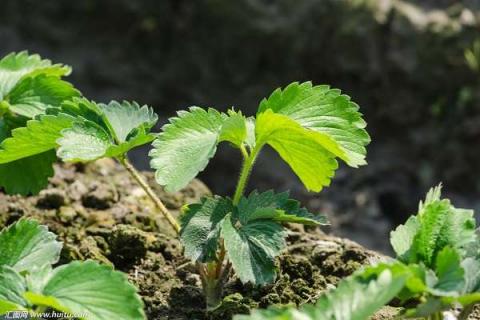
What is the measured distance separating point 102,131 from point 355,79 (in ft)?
8.76

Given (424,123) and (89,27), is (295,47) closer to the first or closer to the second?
(424,123)

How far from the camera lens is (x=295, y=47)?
13.2ft

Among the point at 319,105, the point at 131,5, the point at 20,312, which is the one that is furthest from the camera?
the point at 131,5

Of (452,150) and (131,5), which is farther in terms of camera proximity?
(131,5)

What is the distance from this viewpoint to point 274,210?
4.73ft

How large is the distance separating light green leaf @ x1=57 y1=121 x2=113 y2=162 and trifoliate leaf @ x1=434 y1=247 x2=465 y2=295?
60 centimetres

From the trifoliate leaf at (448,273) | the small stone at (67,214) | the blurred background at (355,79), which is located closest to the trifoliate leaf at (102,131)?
the small stone at (67,214)

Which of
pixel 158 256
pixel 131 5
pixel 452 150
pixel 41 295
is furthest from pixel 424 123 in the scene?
pixel 41 295

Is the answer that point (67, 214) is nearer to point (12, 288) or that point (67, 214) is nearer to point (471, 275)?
point (12, 288)

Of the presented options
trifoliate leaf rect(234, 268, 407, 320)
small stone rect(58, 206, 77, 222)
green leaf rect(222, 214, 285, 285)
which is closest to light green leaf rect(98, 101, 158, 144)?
green leaf rect(222, 214, 285, 285)

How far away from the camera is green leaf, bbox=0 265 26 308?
4.20 ft

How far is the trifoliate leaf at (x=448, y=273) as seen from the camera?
122 centimetres

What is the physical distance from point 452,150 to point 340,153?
2.67 m

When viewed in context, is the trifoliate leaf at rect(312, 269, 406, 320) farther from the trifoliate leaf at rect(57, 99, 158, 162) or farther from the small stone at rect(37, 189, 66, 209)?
the small stone at rect(37, 189, 66, 209)
